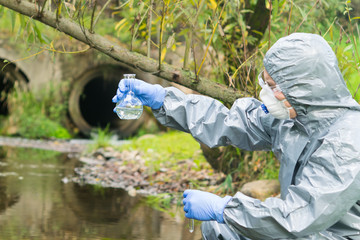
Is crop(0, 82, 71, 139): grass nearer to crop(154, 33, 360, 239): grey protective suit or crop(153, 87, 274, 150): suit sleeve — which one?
crop(153, 87, 274, 150): suit sleeve

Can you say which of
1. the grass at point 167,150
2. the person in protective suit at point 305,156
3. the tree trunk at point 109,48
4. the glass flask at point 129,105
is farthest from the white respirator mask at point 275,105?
the grass at point 167,150

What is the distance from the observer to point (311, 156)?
269cm

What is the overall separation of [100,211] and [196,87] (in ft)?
7.27

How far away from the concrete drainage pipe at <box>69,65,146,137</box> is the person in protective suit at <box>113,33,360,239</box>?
9.20m

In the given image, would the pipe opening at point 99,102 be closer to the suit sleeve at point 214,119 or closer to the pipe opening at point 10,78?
the pipe opening at point 10,78

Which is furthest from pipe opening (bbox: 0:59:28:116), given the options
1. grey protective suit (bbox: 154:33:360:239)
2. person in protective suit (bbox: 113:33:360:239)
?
grey protective suit (bbox: 154:33:360:239)

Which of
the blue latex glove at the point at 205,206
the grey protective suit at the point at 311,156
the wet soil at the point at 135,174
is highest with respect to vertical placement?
the grey protective suit at the point at 311,156

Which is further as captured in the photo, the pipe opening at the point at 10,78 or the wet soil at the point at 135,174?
the pipe opening at the point at 10,78

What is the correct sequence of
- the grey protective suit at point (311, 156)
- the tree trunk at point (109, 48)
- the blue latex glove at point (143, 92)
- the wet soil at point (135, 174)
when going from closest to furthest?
the grey protective suit at point (311, 156) → the blue latex glove at point (143, 92) → the tree trunk at point (109, 48) → the wet soil at point (135, 174)

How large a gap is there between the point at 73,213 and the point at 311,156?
359cm

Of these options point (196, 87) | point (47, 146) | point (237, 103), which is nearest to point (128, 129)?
point (47, 146)

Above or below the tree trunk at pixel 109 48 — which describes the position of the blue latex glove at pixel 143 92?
below

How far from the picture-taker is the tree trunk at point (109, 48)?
13.5 ft

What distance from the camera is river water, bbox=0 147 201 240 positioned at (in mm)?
4973
